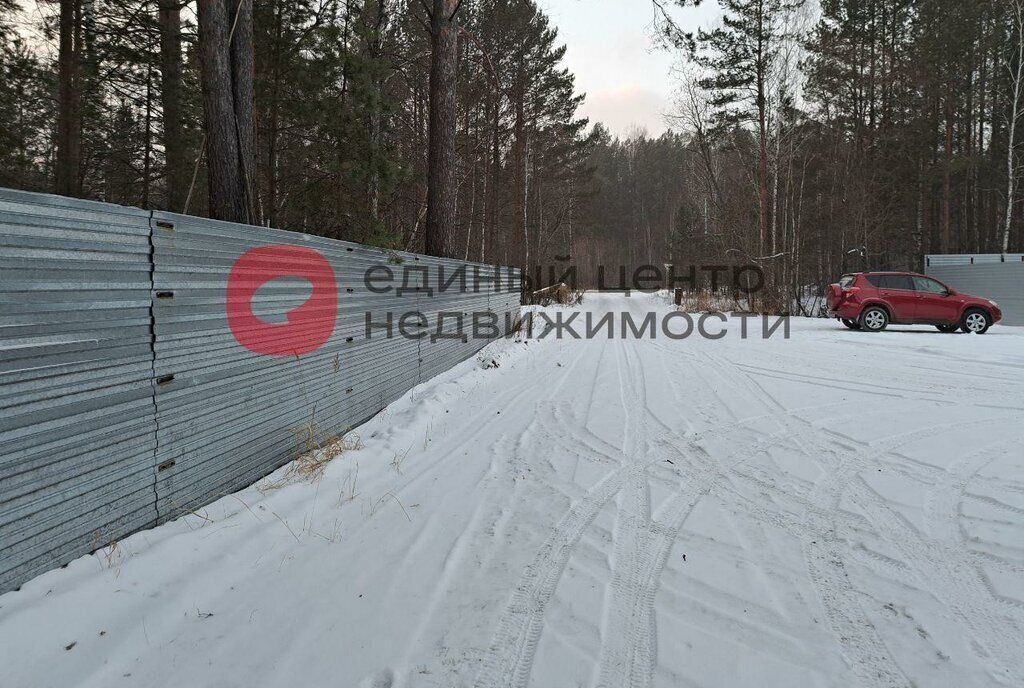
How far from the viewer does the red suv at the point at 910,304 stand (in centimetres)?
1305

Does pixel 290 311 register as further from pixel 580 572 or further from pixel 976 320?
pixel 976 320

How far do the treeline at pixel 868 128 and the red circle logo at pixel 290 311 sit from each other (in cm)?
1867

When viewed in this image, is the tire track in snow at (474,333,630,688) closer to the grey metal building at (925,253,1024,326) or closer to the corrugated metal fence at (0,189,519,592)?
the corrugated metal fence at (0,189,519,592)

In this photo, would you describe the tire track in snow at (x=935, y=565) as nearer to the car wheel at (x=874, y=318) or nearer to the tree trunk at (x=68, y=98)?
the tree trunk at (x=68, y=98)

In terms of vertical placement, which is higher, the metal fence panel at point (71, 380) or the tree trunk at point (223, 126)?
the tree trunk at point (223, 126)

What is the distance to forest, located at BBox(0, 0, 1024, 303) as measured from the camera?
7.74 meters

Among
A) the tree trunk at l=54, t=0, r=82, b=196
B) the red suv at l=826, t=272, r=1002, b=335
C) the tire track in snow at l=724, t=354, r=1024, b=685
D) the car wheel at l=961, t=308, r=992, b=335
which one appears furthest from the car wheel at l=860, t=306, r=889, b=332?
the tree trunk at l=54, t=0, r=82, b=196

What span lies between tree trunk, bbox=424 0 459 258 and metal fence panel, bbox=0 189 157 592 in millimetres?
7130

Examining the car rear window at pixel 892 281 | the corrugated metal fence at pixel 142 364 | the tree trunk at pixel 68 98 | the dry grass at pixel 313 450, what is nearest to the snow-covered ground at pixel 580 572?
the dry grass at pixel 313 450

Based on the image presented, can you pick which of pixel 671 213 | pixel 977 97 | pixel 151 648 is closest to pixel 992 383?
pixel 151 648

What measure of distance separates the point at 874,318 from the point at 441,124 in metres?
12.6

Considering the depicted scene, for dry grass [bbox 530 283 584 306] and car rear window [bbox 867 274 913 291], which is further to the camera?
dry grass [bbox 530 283 584 306]

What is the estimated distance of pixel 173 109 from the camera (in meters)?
8.82

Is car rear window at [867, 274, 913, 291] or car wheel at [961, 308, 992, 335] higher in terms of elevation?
car rear window at [867, 274, 913, 291]
